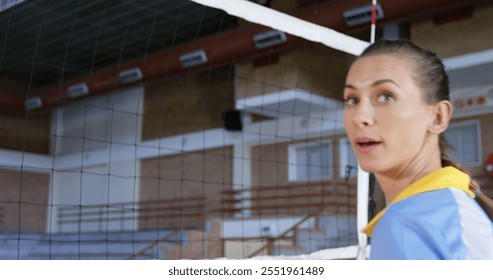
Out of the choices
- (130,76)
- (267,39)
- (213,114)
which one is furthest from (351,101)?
(213,114)

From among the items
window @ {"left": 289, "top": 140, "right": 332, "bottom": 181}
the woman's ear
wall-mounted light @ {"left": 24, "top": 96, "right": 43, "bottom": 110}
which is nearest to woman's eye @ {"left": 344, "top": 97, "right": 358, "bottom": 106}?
the woman's ear

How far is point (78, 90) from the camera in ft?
43.4

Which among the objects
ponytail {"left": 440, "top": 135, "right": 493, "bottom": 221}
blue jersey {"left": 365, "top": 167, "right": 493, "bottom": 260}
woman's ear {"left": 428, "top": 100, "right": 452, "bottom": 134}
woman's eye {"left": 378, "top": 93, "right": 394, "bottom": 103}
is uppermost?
woman's eye {"left": 378, "top": 93, "right": 394, "bottom": 103}

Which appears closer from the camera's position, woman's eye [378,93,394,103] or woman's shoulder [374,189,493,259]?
woman's shoulder [374,189,493,259]

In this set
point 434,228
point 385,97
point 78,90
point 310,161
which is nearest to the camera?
point 434,228

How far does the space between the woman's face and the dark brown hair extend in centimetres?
1

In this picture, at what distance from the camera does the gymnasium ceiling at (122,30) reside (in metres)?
A: 8.55

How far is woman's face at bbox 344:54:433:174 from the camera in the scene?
2.36 feet

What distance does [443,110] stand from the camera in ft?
2.48

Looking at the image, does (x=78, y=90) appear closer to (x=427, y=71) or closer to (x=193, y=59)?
(x=193, y=59)

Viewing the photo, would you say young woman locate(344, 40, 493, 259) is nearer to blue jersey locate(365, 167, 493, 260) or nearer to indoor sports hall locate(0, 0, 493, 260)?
blue jersey locate(365, 167, 493, 260)

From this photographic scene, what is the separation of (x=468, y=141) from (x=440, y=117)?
873 centimetres

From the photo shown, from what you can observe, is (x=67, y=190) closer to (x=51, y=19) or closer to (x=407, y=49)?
(x=51, y=19)
